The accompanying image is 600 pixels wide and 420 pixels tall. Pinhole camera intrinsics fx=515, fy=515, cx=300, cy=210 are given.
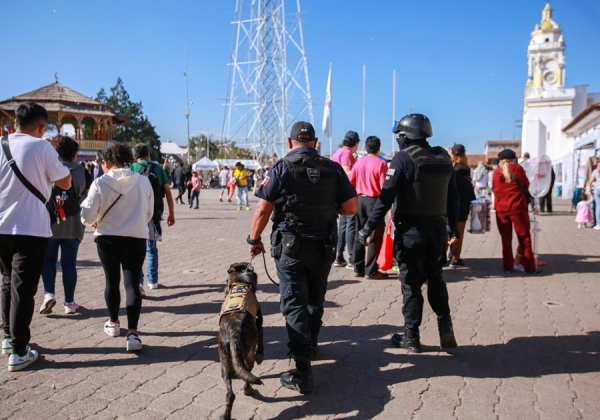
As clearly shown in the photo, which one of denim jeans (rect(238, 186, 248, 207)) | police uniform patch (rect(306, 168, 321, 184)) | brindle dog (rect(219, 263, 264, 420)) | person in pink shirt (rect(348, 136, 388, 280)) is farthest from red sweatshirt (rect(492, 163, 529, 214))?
denim jeans (rect(238, 186, 248, 207))

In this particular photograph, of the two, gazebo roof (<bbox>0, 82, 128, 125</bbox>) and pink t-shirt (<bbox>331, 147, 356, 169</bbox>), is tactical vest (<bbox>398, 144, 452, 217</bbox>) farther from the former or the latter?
gazebo roof (<bbox>0, 82, 128, 125</bbox>)

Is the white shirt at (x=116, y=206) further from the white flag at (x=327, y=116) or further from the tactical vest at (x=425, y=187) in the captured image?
the white flag at (x=327, y=116)

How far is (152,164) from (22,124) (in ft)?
7.66

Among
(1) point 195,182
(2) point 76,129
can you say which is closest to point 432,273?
(1) point 195,182

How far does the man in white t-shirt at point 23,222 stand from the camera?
4.23 metres

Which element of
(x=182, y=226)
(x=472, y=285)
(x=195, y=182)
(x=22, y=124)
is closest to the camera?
(x=22, y=124)

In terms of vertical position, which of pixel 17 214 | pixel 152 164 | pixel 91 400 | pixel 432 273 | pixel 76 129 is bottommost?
pixel 91 400

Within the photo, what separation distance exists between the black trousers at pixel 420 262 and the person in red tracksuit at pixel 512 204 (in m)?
3.70

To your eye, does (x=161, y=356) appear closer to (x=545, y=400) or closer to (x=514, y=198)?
(x=545, y=400)

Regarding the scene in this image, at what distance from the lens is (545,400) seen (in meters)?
3.73

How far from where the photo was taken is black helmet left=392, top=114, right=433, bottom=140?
4.67 meters

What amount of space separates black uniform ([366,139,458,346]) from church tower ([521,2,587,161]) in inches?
2170

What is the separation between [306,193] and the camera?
3.92 m

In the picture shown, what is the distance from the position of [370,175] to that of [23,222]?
480 cm
